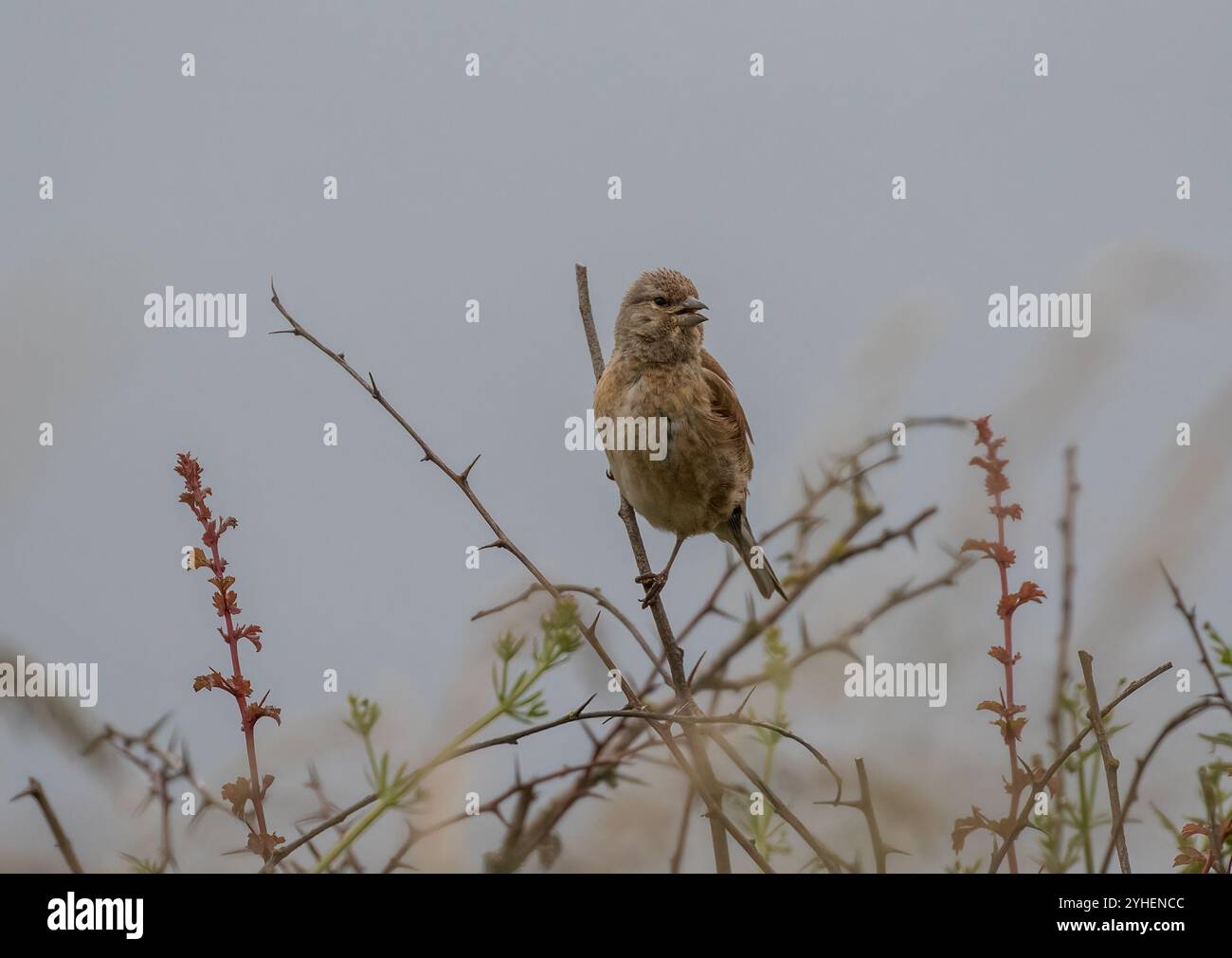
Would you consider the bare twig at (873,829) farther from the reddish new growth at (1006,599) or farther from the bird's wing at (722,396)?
the bird's wing at (722,396)

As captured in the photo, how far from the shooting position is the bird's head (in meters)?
3.14

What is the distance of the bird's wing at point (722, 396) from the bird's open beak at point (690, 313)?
0.56 feet

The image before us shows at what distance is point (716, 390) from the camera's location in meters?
3.30

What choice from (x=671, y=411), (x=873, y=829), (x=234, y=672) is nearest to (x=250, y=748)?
(x=234, y=672)

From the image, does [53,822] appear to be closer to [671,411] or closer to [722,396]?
[671,411]

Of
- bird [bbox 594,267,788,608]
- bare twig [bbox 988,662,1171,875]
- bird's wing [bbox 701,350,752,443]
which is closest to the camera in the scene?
bare twig [bbox 988,662,1171,875]

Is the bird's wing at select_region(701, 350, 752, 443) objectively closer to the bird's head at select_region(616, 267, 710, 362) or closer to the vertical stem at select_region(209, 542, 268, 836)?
the bird's head at select_region(616, 267, 710, 362)

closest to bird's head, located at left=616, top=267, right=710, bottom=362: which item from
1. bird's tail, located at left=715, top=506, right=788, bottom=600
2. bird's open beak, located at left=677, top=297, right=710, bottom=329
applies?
bird's open beak, located at left=677, top=297, right=710, bottom=329

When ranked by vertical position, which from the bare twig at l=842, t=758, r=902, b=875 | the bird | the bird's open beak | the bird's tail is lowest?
the bare twig at l=842, t=758, r=902, b=875

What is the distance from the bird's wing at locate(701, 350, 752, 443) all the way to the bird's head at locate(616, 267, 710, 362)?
0.11 meters

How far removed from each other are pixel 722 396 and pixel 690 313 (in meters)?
0.26

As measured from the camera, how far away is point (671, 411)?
3.15 m
